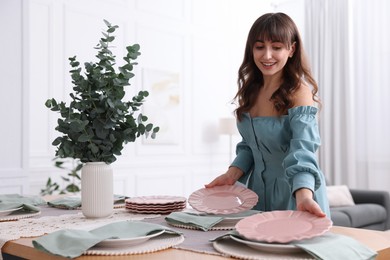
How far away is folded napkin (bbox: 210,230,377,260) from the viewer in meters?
1.08

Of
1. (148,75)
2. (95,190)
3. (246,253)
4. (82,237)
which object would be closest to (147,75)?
(148,75)

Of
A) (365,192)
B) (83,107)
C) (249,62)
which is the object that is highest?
(249,62)

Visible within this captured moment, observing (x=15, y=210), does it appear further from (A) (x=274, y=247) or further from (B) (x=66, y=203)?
(A) (x=274, y=247)

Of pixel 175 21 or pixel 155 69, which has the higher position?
pixel 175 21

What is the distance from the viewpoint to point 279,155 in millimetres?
1944

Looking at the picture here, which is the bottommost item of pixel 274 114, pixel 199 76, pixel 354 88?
pixel 274 114

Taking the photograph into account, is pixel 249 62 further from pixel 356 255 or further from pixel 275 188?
pixel 356 255

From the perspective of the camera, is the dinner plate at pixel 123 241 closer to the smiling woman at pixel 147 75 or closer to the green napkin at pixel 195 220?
the green napkin at pixel 195 220

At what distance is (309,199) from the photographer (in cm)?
136

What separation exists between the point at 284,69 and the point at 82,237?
1.13 meters

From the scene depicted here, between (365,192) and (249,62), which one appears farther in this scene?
(365,192)

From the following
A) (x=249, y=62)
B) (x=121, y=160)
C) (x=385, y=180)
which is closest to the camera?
(x=249, y=62)

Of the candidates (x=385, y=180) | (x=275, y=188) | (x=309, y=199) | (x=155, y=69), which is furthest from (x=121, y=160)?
(x=309, y=199)

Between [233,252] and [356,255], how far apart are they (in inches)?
10.6
